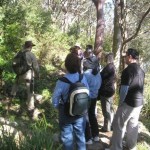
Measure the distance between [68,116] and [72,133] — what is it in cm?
36

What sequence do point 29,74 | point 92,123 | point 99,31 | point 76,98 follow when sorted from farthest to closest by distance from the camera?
point 99,31 < point 29,74 < point 92,123 < point 76,98

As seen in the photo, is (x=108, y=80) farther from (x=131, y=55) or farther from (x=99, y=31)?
(x=99, y=31)

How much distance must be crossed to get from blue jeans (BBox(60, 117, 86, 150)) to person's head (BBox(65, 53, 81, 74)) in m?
0.81

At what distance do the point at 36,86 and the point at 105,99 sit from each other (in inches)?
159

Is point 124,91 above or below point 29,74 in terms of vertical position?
below

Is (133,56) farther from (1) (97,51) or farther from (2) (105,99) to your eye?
(1) (97,51)

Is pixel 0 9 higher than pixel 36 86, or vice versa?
pixel 0 9

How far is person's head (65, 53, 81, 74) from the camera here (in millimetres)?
5250

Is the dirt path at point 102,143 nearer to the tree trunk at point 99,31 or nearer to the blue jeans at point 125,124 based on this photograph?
the blue jeans at point 125,124

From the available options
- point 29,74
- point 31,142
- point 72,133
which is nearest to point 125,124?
point 72,133

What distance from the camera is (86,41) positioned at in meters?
21.0

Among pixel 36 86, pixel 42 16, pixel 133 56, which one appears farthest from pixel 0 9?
pixel 133 56

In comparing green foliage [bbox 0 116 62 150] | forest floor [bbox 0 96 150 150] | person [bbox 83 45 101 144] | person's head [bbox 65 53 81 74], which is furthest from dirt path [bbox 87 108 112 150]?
person's head [bbox 65 53 81 74]

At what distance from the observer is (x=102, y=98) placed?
7621 mm
